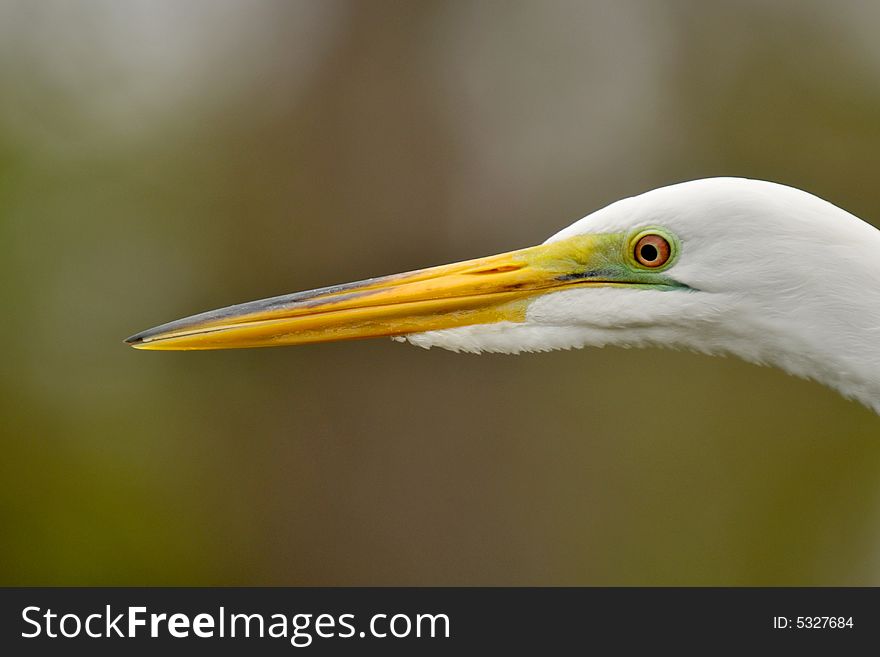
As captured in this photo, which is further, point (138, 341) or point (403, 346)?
point (403, 346)

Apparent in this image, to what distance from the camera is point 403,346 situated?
13.9 feet

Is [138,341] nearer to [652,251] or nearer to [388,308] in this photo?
[388,308]

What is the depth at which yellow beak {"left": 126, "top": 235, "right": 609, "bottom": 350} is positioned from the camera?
5.32 feet

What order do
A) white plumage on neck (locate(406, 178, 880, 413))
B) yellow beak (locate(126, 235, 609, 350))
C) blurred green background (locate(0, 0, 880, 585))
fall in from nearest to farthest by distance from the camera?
white plumage on neck (locate(406, 178, 880, 413))
yellow beak (locate(126, 235, 609, 350))
blurred green background (locate(0, 0, 880, 585))

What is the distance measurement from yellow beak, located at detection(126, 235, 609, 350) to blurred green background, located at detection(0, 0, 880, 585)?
2.52m

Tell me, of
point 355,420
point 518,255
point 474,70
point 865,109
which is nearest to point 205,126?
point 474,70

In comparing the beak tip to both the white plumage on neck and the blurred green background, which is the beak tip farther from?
the blurred green background

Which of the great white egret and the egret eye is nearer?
the great white egret

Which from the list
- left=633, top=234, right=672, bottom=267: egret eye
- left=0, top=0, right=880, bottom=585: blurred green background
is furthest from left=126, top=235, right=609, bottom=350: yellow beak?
left=0, top=0, right=880, bottom=585: blurred green background

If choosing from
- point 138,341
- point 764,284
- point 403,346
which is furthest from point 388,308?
point 403,346

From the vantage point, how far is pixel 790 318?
139 cm


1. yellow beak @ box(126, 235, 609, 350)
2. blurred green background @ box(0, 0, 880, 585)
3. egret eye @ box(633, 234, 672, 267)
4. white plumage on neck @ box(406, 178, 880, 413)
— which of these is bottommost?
white plumage on neck @ box(406, 178, 880, 413)

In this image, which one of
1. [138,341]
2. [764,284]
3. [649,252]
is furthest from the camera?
[138,341]

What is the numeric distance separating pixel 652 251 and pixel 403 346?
2802mm
